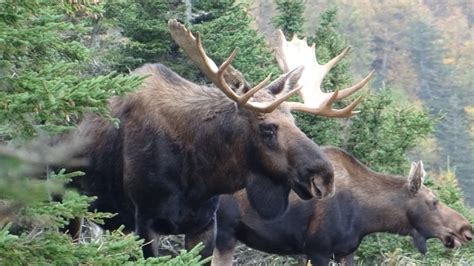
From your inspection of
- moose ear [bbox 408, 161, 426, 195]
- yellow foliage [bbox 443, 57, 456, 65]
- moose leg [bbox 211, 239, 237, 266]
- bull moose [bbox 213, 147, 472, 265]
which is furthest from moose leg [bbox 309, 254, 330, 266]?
yellow foliage [bbox 443, 57, 456, 65]

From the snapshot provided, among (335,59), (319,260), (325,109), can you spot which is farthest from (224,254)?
(325,109)

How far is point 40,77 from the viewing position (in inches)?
157

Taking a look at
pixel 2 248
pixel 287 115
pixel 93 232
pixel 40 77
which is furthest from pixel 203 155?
pixel 2 248

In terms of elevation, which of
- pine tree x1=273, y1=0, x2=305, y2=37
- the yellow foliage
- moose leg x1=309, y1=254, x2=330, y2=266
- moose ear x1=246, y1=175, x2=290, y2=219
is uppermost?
pine tree x1=273, y1=0, x2=305, y2=37

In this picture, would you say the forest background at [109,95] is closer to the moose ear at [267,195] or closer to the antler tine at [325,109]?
the moose ear at [267,195]

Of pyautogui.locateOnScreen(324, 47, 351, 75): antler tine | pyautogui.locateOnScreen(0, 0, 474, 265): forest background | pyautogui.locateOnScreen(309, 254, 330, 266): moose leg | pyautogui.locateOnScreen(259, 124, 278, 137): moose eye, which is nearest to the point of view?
pyautogui.locateOnScreen(0, 0, 474, 265): forest background

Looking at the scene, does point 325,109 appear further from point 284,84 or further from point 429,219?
point 429,219

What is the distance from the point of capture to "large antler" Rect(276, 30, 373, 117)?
7848 mm

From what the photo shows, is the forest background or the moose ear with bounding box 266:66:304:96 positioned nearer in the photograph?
the forest background

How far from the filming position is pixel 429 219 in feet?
37.6

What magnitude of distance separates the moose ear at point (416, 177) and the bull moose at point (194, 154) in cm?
365

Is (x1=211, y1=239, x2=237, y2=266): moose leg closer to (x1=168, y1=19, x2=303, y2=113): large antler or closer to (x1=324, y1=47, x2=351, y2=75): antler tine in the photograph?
(x1=324, y1=47, x2=351, y2=75): antler tine

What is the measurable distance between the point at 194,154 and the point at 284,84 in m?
0.82

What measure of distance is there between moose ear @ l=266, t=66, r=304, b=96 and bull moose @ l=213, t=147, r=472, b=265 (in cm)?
294
